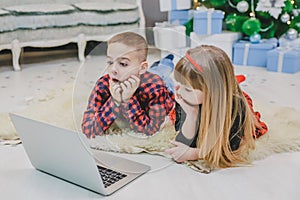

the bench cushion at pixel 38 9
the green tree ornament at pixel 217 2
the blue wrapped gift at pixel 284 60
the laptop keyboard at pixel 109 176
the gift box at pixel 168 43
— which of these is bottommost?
the blue wrapped gift at pixel 284 60

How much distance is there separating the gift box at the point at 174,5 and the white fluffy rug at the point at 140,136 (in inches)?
60.8

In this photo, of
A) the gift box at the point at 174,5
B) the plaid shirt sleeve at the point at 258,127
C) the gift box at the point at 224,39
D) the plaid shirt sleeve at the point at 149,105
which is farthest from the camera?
the gift box at the point at 174,5

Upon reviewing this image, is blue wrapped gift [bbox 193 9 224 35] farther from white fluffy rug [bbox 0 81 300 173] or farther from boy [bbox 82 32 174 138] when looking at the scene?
boy [bbox 82 32 174 138]

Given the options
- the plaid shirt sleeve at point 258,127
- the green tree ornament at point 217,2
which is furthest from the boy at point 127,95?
the green tree ornament at point 217,2

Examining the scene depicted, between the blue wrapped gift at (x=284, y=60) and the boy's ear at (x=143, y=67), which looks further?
the blue wrapped gift at (x=284, y=60)

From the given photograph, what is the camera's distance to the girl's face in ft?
3.87

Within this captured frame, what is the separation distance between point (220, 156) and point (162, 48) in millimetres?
355

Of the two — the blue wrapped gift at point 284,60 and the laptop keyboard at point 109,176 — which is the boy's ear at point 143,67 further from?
the blue wrapped gift at point 284,60

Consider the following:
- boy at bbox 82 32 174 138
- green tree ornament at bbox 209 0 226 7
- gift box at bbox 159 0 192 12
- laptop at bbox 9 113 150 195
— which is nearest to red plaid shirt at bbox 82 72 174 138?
boy at bbox 82 32 174 138

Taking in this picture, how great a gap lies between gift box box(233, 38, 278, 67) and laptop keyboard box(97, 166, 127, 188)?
1.66m

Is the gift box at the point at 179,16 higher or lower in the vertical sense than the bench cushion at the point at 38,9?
lower

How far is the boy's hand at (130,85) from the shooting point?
1.24 metres

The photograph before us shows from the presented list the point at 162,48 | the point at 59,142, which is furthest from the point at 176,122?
the point at 59,142

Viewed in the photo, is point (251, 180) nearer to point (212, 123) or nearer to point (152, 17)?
point (212, 123)
